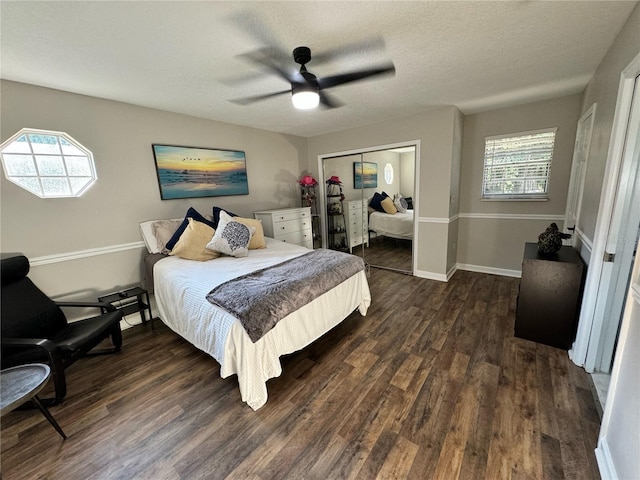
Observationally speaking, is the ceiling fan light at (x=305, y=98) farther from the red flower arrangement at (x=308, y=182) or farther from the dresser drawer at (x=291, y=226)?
the red flower arrangement at (x=308, y=182)

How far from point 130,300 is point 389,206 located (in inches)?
148

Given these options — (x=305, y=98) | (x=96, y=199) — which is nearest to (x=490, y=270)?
(x=305, y=98)

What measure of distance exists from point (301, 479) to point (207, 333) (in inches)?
43.2

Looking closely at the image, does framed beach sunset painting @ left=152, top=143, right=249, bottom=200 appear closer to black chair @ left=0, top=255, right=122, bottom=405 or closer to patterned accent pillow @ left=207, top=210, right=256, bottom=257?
patterned accent pillow @ left=207, top=210, right=256, bottom=257

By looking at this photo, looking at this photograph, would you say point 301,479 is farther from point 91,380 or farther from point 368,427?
point 91,380

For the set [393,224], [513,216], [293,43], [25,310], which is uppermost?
[293,43]

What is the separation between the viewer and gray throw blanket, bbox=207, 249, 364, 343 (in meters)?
1.68

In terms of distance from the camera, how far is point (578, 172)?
9.34 feet

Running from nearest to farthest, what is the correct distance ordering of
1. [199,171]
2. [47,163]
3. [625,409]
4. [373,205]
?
[625,409], [47,163], [199,171], [373,205]

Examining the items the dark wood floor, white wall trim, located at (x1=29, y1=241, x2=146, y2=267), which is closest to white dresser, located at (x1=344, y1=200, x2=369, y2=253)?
the dark wood floor

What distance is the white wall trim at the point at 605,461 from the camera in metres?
1.15

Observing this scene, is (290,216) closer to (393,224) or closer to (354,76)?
(393,224)

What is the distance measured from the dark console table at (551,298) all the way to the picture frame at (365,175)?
2.41 m

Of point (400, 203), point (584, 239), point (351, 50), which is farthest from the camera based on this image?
point (400, 203)
